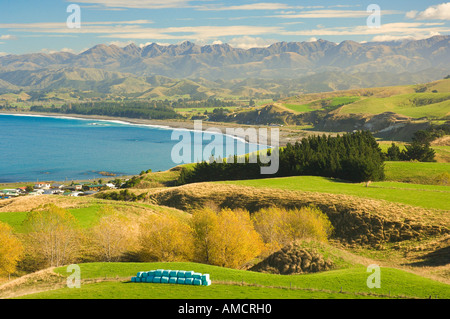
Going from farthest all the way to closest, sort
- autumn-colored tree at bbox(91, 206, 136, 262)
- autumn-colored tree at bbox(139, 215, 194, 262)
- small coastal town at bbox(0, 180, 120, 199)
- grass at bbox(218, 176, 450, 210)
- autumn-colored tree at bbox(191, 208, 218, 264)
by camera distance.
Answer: small coastal town at bbox(0, 180, 120, 199), grass at bbox(218, 176, 450, 210), autumn-colored tree at bbox(91, 206, 136, 262), autumn-colored tree at bbox(191, 208, 218, 264), autumn-colored tree at bbox(139, 215, 194, 262)

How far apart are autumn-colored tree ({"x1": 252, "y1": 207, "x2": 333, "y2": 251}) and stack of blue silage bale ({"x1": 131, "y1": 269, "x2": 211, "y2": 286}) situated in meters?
18.4

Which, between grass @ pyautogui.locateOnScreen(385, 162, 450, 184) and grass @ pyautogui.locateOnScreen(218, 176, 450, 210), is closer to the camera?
grass @ pyautogui.locateOnScreen(218, 176, 450, 210)

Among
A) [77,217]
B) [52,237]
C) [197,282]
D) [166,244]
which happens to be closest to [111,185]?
[77,217]

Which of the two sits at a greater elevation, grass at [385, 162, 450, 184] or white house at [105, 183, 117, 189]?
grass at [385, 162, 450, 184]

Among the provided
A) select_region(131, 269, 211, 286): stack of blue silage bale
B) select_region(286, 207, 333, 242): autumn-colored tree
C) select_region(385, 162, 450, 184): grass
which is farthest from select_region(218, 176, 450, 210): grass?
select_region(131, 269, 211, 286): stack of blue silage bale

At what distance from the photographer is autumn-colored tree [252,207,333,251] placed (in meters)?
45.5

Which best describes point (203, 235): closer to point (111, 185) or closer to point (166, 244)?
point (166, 244)

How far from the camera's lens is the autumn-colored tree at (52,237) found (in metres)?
38.6

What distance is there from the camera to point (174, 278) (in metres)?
26.5

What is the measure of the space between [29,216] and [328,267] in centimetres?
2892

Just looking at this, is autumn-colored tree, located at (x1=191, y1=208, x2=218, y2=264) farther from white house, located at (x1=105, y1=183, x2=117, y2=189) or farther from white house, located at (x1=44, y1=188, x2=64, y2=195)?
white house, located at (x1=105, y1=183, x2=117, y2=189)

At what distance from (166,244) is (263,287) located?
14.1 m

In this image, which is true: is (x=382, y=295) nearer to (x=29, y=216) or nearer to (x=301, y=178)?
(x=29, y=216)

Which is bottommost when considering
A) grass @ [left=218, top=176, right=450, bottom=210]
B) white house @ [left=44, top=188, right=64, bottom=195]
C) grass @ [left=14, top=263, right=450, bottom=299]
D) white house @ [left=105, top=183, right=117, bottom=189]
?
white house @ [left=44, top=188, right=64, bottom=195]
